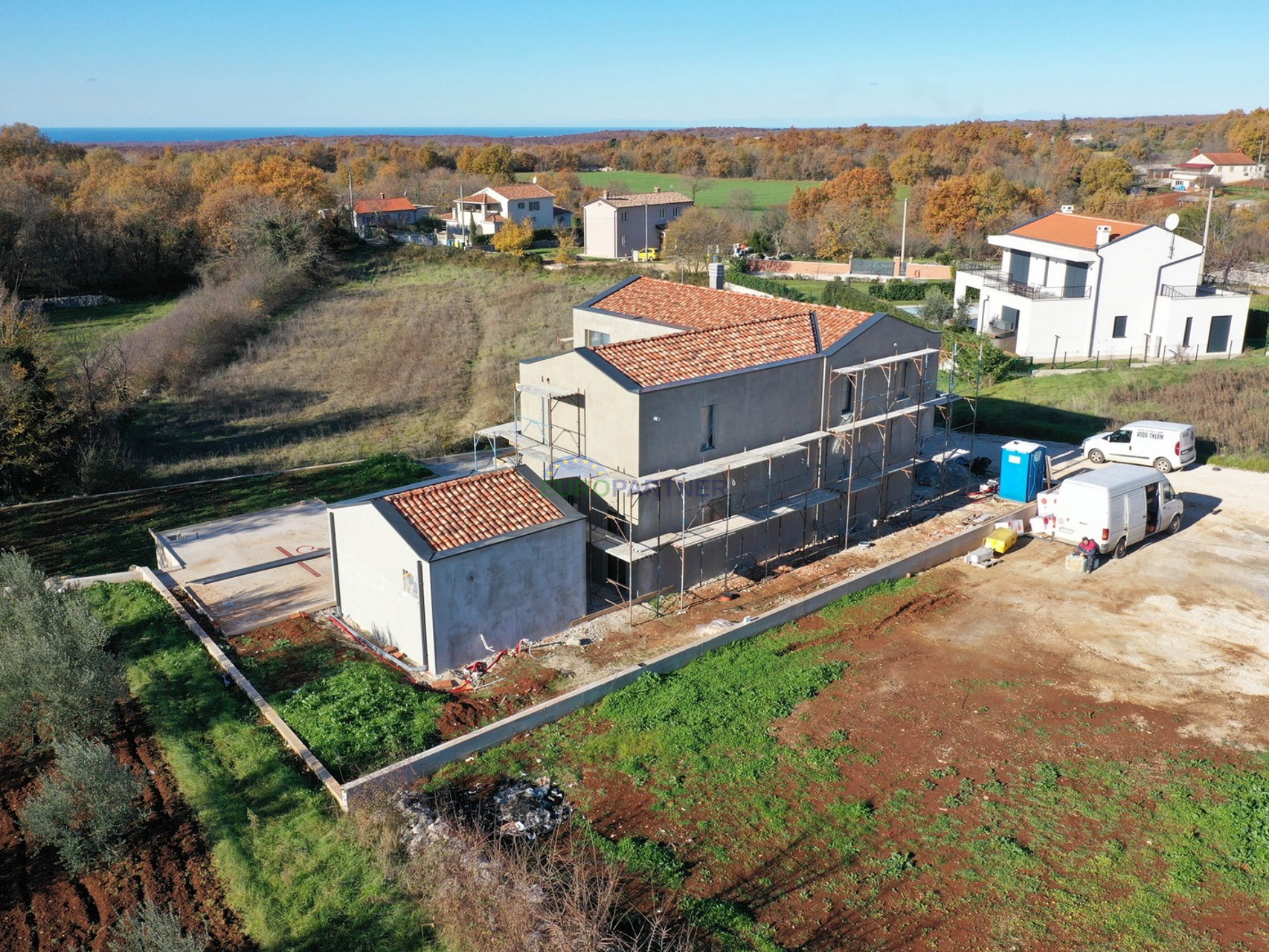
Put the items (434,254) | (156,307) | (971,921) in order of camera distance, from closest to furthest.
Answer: (971,921) < (156,307) < (434,254)

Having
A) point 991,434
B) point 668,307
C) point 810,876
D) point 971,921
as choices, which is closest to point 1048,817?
point 971,921

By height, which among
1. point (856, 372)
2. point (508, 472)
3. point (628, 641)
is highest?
point (856, 372)

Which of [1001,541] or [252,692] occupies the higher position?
[1001,541]

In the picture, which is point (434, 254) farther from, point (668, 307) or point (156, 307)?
point (668, 307)

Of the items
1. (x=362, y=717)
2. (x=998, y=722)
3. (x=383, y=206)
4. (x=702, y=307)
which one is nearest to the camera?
(x=362, y=717)

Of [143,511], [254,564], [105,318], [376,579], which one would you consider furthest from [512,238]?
[376,579]

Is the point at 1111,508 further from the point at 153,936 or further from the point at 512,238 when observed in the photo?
the point at 512,238
